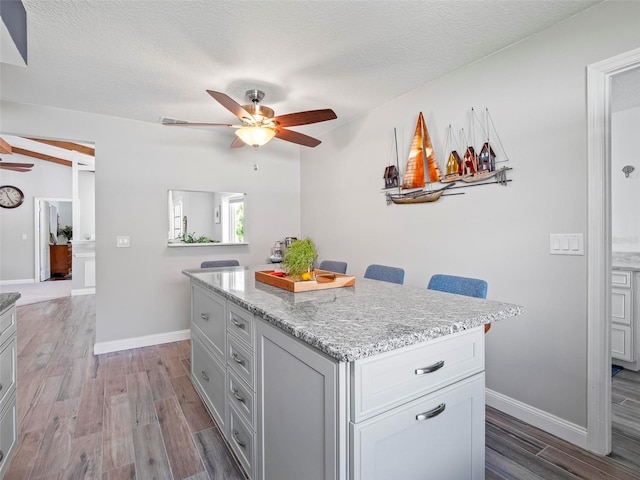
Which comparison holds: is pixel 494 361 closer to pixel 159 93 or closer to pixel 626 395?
pixel 626 395

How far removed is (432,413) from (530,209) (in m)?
1.57

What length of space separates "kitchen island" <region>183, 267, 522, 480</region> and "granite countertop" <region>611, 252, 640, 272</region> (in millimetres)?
2209

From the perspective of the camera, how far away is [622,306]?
2744mm

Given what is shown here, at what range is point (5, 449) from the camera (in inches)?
62.1

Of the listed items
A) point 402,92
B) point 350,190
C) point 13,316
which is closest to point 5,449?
point 13,316

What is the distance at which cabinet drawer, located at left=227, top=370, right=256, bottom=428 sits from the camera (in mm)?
1525

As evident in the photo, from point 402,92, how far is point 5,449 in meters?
3.52

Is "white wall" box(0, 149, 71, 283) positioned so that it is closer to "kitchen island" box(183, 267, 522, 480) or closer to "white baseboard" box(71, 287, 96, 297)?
"white baseboard" box(71, 287, 96, 297)

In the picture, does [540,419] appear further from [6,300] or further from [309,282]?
[6,300]

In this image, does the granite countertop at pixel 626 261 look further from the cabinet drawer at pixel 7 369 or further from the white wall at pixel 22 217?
the white wall at pixel 22 217

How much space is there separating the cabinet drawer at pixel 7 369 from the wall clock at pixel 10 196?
25.2 ft

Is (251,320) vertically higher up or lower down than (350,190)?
lower down

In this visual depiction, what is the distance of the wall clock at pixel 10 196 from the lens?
7.22 metres

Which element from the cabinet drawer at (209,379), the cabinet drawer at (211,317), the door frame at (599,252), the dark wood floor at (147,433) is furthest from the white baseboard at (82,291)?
the door frame at (599,252)
